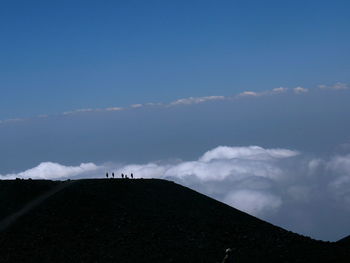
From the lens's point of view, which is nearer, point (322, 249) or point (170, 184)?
point (322, 249)

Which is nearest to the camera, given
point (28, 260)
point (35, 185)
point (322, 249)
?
point (28, 260)

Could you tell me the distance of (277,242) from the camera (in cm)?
3819

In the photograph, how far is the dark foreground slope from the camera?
3284cm

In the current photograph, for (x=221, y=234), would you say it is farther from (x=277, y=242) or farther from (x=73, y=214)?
(x=73, y=214)

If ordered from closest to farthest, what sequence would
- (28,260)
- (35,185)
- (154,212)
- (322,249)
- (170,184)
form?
(28,260) < (322,249) < (154,212) < (35,185) < (170,184)

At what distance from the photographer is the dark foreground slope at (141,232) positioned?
32844 mm

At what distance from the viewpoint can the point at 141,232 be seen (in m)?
37.2

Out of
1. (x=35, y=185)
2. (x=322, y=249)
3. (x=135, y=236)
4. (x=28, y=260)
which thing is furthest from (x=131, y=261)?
(x=35, y=185)

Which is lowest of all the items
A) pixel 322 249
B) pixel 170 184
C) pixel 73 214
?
pixel 322 249

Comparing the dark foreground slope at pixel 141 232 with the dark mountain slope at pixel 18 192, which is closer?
the dark foreground slope at pixel 141 232

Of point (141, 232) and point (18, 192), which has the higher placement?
point (18, 192)

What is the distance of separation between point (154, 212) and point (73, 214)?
788 cm

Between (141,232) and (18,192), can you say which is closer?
(141,232)

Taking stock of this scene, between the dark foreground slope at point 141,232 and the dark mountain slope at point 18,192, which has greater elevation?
the dark mountain slope at point 18,192
